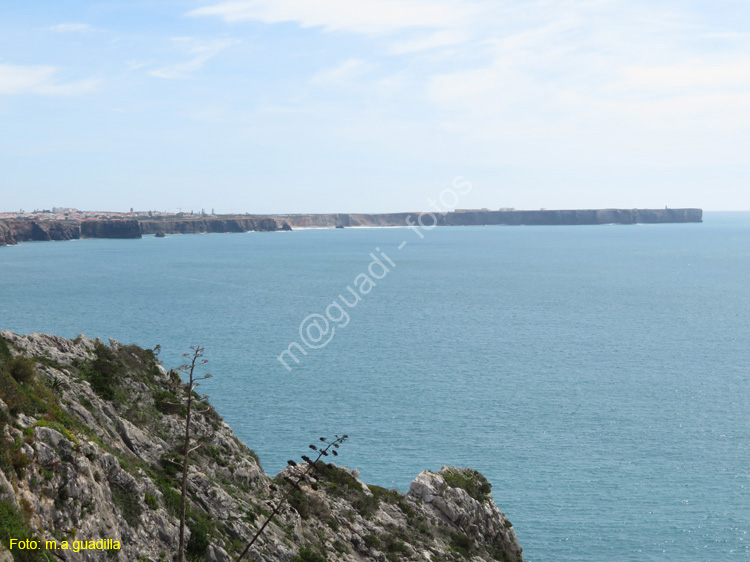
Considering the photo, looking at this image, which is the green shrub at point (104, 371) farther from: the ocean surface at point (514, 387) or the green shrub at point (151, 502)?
the ocean surface at point (514, 387)

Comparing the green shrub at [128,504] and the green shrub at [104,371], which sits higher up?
the green shrub at [104,371]

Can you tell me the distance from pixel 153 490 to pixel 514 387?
191 ft

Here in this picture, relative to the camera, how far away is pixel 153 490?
24562 millimetres

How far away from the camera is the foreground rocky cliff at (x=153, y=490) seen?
19.8m

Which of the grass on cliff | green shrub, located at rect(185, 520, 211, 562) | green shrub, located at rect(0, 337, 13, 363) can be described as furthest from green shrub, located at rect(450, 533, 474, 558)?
green shrub, located at rect(0, 337, 13, 363)

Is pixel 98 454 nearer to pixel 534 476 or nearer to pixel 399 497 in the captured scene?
pixel 399 497

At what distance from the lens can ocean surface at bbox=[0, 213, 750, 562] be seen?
158ft

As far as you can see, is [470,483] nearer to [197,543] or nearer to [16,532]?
[197,543]

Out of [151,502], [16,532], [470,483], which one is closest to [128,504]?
[151,502]

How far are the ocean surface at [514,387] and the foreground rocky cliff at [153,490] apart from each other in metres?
12.3

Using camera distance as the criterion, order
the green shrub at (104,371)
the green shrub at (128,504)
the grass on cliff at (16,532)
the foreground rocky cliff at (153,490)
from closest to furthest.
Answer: the grass on cliff at (16,532) → the foreground rocky cliff at (153,490) → the green shrub at (128,504) → the green shrub at (104,371)

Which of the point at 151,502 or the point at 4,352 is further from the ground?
the point at 4,352

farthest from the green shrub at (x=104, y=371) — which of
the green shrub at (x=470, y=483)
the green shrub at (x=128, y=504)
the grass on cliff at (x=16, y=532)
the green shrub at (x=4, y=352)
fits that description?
the green shrub at (x=470, y=483)

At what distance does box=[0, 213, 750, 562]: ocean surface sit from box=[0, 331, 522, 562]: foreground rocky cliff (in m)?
12.3
